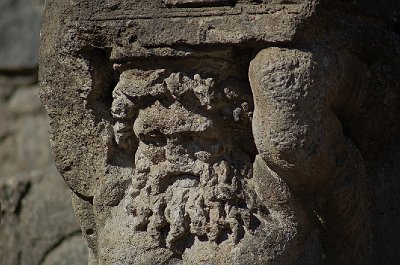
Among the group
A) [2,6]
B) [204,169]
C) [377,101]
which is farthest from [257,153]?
[2,6]

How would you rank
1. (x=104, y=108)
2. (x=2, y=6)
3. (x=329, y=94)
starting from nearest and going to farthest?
(x=329, y=94)
(x=104, y=108)
(x=2, y=6)

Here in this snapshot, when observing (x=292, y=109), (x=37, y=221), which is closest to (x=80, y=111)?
(x=292, y=109)

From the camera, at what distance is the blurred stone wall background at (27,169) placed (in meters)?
2.72

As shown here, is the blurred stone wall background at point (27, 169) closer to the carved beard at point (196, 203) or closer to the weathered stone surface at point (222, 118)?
the weathered stone surface at point (222, 118)

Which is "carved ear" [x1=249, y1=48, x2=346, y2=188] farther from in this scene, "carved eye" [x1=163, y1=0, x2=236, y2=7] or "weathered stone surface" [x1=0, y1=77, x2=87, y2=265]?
"weathered stone surface" [x1=0, y1=77, x2=87, y2=265]

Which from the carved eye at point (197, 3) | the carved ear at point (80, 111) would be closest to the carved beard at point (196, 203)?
the carved ear at point (80, 111)

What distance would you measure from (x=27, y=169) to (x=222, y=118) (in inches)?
53.5

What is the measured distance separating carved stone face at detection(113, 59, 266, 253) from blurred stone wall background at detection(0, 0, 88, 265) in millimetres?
1020

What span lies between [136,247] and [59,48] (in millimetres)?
297

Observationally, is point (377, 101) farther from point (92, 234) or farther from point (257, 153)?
point (92, 234)

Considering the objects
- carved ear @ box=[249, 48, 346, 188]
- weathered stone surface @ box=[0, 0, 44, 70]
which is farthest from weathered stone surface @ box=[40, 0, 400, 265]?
weathered stone surface @ box=[0, 0, 44, 70]

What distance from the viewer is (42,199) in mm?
2729

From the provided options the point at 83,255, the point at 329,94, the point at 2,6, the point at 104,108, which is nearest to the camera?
the point at 329,94

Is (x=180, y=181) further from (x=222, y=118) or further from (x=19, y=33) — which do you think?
(x=19, y=33)
